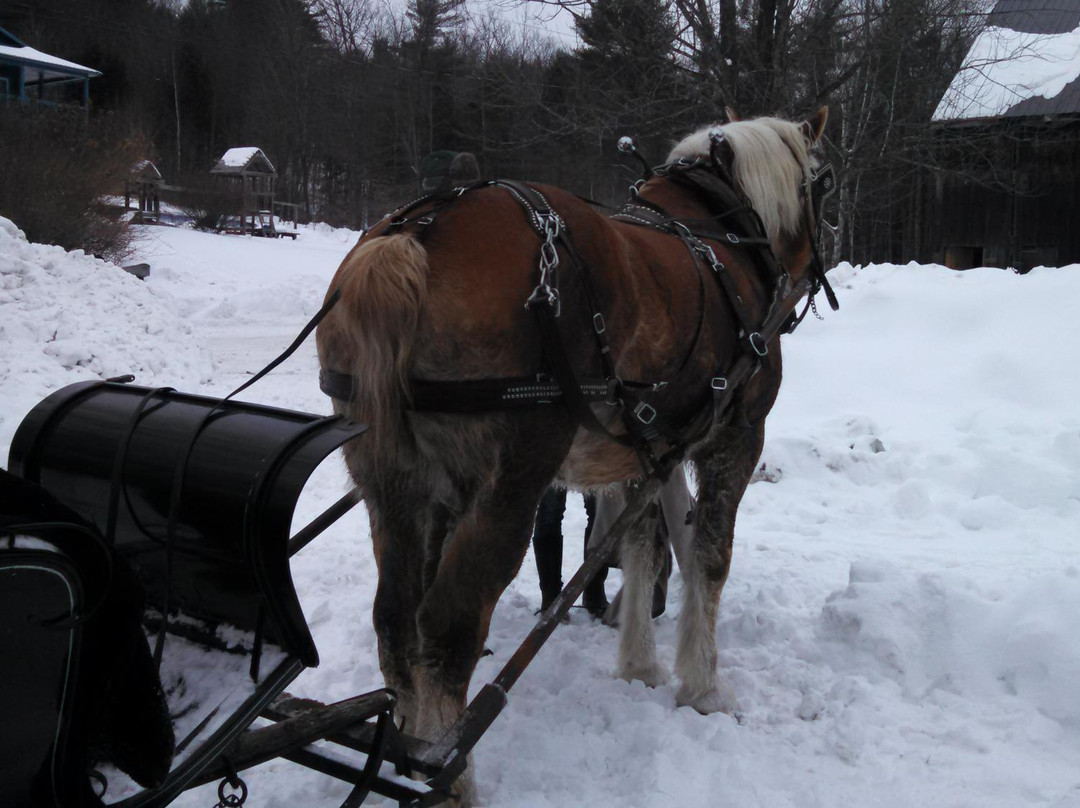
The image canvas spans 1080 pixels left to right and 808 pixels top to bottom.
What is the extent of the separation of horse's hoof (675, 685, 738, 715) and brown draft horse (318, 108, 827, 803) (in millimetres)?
964

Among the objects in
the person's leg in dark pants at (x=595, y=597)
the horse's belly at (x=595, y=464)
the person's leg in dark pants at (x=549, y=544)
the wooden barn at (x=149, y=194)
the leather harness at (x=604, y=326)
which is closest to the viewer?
the leather harness at (x=604, y=326)

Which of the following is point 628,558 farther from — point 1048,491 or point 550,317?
point 1048,491

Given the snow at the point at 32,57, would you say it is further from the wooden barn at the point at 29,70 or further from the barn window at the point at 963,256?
the barn window at the point at 963,256

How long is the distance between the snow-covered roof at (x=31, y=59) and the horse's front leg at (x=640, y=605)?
25.6 m

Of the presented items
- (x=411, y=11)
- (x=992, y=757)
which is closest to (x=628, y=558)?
(x=992, y=757)

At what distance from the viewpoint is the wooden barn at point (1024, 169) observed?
17078mm

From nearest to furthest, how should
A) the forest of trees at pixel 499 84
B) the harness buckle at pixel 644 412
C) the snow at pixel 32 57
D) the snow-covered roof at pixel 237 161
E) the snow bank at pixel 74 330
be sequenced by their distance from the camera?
1. the harness buckle at pixel 644 412
2. the snow bank at pixel 74 330
3. the forest of trees at pixel 499 84
4. the snow at pixel 32 57
5. the snow-covered roof at pixel 237 161

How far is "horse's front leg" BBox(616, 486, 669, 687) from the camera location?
3.71 meters

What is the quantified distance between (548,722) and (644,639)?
1.99ft

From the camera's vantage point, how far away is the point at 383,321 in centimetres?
223

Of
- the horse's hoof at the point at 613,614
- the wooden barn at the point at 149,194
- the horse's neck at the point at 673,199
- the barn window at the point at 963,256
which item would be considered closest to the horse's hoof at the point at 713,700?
the horse's hoof at the point at 613,614

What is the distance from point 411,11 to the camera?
83.4ft

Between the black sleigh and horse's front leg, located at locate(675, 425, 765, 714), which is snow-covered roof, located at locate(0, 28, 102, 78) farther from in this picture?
the black sleigh

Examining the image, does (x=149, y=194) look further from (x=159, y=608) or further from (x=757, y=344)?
(x=159, y=608)
